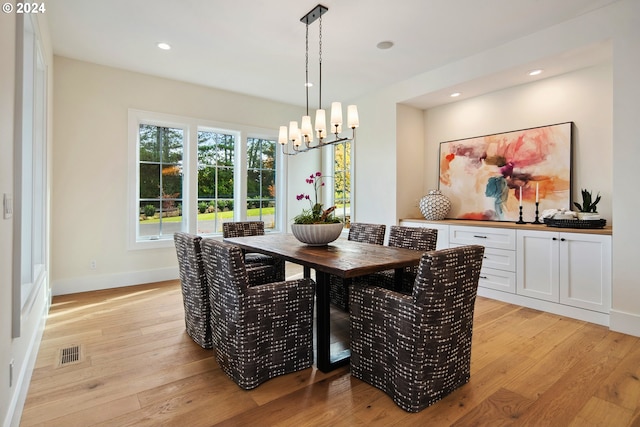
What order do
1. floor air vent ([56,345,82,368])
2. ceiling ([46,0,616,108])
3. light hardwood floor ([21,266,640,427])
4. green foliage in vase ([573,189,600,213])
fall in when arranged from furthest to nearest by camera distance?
green foliage in vase ([573,189,600,213]), ceiling ([46,0,616,108]), floor air vent ([56,345,82,368]), light hardwood floor ([21,266,640,427])

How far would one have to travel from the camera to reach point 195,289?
2521 mm

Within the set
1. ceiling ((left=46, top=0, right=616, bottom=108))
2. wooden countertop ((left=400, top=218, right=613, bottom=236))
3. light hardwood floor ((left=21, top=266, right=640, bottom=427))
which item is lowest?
light hardwood floor ((left=21, top=266, right=640, bottom=427))

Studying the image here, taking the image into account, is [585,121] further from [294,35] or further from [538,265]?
[294,35]

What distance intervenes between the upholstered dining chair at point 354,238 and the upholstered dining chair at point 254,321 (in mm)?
1238

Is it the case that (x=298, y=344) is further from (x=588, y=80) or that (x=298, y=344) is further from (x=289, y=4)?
(x=588, y=80)

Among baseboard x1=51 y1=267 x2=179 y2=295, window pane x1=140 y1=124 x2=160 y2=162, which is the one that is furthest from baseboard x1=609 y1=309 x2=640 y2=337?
window pane x1=140 y1=124 x2=160 y2=162

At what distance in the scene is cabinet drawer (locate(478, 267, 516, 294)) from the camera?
145 inches

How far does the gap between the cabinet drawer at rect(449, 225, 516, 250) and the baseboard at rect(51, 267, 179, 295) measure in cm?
387

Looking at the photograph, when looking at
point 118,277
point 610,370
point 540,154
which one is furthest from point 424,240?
point 118,277

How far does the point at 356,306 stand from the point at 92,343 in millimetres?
2157

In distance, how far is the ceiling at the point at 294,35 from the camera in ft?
9.43

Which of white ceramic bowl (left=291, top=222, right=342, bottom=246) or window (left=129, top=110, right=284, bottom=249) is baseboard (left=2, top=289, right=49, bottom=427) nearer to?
white ceramic bowl (left=291, top=222, right=342, bottom=246)

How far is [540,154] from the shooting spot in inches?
150

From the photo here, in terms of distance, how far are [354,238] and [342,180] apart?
7.94 ft
